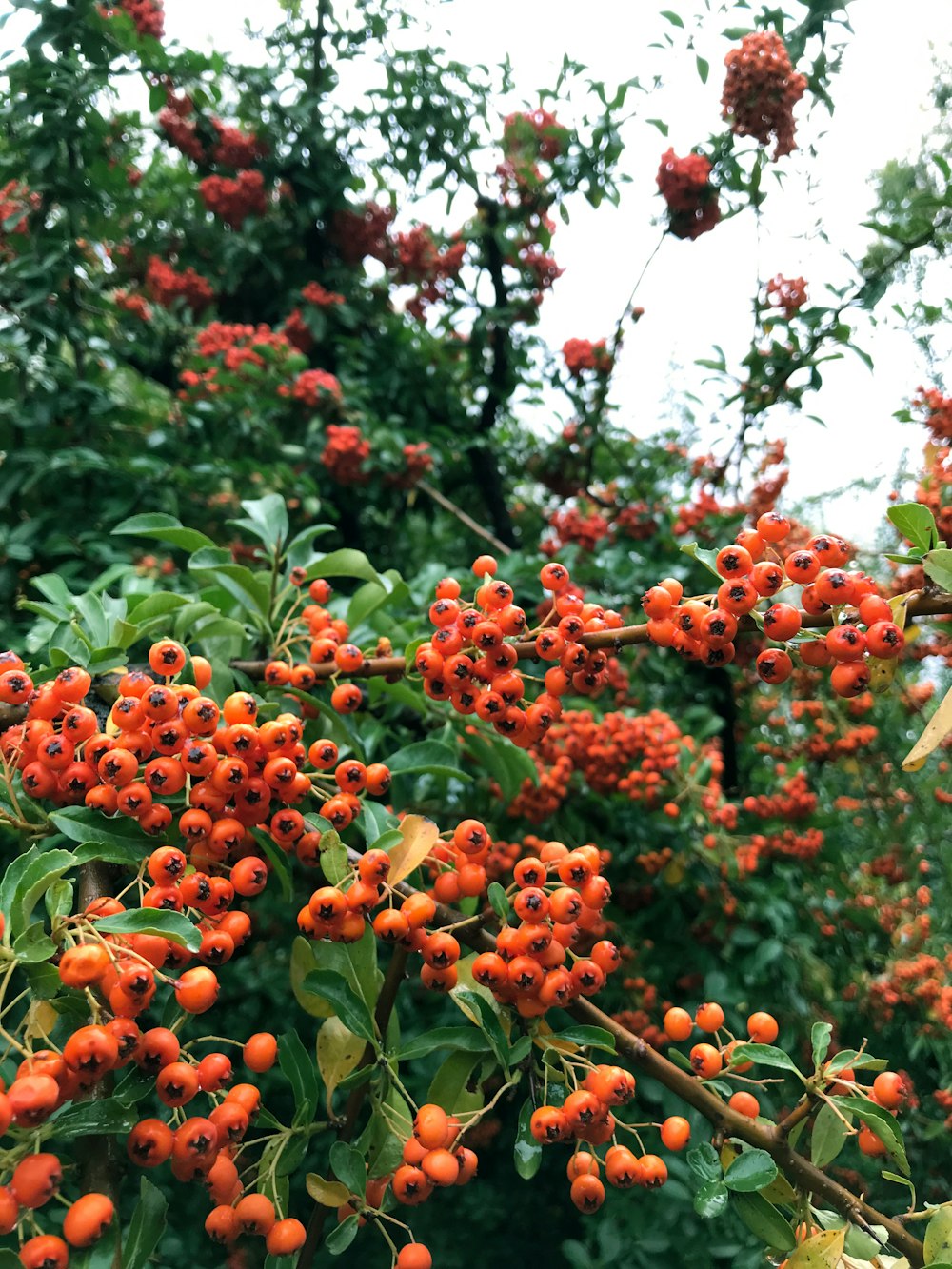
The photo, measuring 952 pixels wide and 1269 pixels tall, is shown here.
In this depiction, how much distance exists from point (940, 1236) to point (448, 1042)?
2.21 feet

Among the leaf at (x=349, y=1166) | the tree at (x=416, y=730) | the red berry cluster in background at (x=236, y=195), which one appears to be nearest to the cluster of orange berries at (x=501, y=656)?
the tree at (x=416, y=730)

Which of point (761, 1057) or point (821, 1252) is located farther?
point (761, 1057)

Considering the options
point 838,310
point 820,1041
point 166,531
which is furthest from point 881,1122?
point 838,310

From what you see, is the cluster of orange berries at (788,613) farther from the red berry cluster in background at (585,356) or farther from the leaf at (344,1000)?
the red berry cluster in background at (585,356)

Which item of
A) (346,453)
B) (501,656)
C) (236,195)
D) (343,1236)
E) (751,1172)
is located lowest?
(343,1236)

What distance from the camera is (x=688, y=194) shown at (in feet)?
11.9

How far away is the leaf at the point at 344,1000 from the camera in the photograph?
47.3 inches

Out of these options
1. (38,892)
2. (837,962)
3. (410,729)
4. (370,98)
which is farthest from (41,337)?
(837,962)

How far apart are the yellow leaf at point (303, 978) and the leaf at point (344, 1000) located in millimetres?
73

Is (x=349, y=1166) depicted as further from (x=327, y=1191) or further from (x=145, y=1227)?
(x=145, y=1227)

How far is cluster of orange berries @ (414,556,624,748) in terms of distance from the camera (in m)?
1.34

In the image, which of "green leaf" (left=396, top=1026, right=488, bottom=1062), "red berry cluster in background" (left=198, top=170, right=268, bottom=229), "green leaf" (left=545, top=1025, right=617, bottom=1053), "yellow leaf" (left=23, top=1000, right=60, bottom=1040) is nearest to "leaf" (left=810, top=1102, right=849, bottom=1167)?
"green leaf" (left=545, top=1025, right=617, bottom=1053)

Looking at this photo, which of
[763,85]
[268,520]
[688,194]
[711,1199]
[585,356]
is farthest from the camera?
[585,356]

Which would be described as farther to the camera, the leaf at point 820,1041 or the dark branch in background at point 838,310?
the dark branch in background at point 838,310
